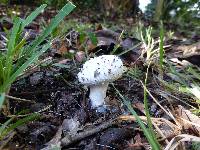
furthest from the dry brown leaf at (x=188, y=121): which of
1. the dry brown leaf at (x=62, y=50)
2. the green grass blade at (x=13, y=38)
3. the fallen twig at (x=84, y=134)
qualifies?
the dry brown leaf at (x=62, y=50)

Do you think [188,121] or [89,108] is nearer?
[188,121]

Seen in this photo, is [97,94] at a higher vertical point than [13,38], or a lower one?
lower

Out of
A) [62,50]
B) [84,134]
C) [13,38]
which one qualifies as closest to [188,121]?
[84,134]

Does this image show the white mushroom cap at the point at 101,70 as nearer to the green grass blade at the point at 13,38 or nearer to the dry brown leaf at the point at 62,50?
the green grass blade at the point at 13,38

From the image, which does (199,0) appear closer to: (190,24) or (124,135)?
(190,24)

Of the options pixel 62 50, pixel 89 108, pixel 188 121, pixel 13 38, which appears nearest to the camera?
pixel 188 121

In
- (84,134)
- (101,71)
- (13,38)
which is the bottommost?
(84,134)

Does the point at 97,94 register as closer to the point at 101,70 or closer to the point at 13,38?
the point at 101,70

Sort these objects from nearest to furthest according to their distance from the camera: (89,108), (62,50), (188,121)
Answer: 1. (188,121)
2. (89,108)
3. (62,50)
